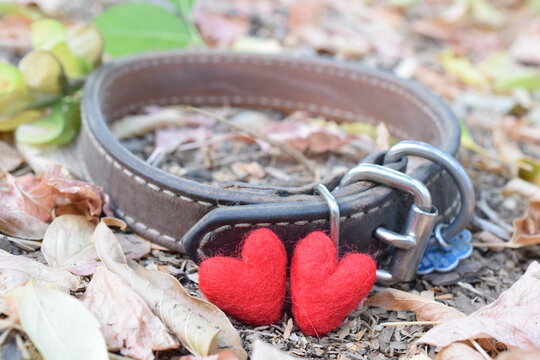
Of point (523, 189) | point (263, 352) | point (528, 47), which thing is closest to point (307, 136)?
point (523, 189)

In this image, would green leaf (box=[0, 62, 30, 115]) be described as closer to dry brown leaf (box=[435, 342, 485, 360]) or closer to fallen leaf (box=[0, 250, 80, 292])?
fallen leaf (box=[0, 250, 80, 292])

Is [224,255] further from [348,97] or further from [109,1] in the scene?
[109,1]

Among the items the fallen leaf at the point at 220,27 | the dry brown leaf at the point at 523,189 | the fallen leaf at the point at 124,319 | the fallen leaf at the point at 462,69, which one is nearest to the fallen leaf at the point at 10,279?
the fallen leaf at the point at 124,319

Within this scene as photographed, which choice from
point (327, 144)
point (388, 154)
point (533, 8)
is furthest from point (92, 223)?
point (533, 8)

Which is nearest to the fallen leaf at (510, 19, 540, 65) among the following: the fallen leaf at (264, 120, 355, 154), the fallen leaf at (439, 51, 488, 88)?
the fallen leaf at (439, 51, 488, 88)

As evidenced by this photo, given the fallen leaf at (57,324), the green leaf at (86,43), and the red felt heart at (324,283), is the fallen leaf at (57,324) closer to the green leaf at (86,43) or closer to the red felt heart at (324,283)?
the red felt heart at (324,283)

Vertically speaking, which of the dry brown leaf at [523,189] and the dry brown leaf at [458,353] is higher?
the dry brown leaf at [458,353]
